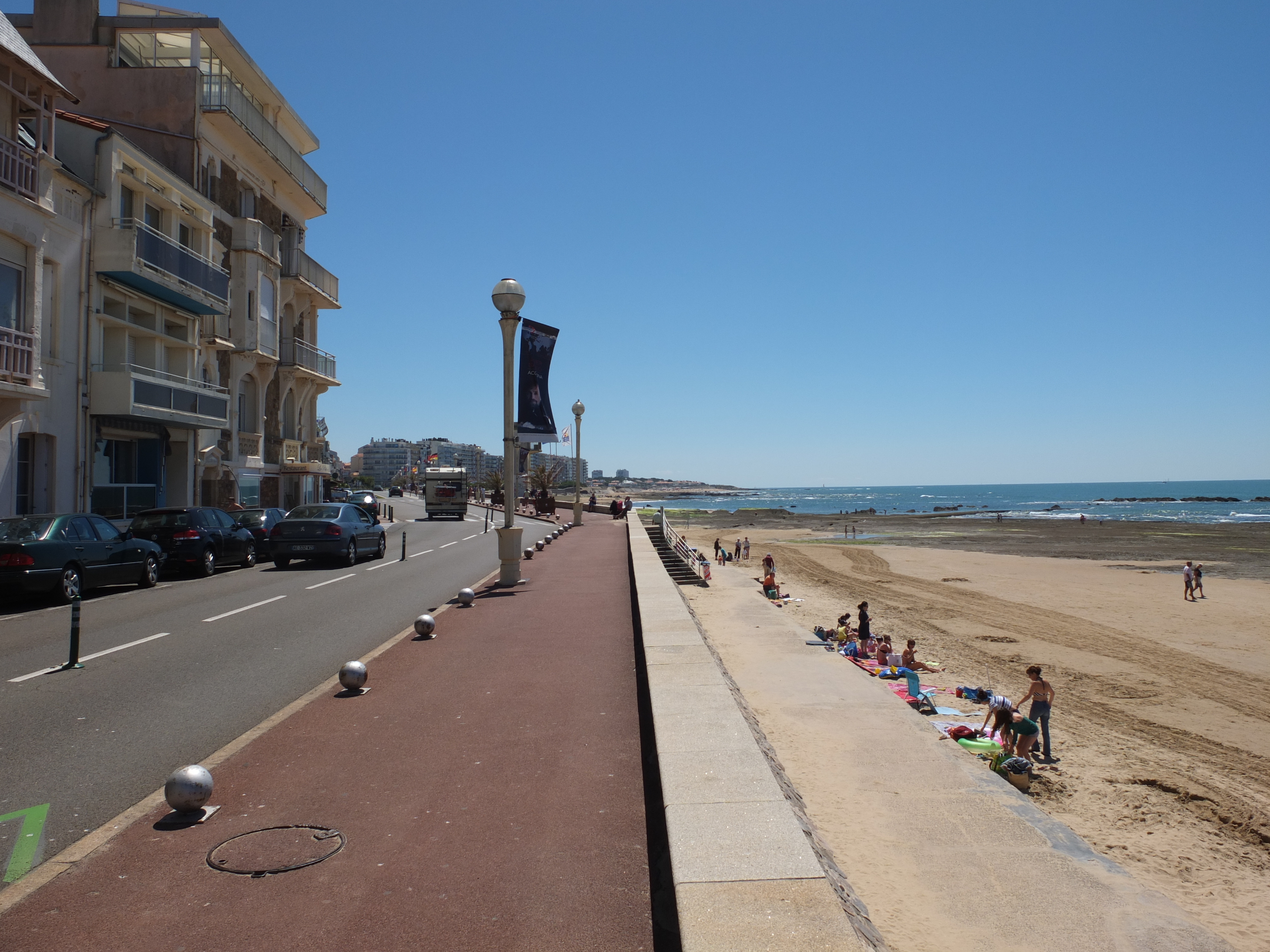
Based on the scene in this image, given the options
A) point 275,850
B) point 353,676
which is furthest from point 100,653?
point 275,850

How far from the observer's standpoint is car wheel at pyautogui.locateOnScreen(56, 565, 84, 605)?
43.2 feet

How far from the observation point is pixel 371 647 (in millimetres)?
9711

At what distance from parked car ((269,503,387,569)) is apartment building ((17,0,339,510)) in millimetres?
5594

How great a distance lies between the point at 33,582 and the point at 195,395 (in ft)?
45.3

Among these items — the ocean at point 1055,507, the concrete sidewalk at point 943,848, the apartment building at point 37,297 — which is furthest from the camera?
the ocean at point 1055,507

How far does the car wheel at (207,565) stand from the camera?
1773cm

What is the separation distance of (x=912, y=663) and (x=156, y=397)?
20.4 metres

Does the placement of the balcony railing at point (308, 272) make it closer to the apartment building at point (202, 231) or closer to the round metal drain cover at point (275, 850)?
the apartment building at point (202, 231)

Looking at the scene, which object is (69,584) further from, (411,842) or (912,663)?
(912,663)

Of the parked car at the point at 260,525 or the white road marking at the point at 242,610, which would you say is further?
the parked car at the point at 260,525

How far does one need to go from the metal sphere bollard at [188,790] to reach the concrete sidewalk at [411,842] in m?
0.14

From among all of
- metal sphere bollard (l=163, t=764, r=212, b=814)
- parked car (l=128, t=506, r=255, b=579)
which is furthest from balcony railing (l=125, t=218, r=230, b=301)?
metal sphere bollard (l=163, t=764, r=212, b=814)

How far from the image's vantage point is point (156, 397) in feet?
74.0

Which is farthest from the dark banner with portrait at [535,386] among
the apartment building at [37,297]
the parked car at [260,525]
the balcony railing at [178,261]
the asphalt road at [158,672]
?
the balcony railing at [178,261]
